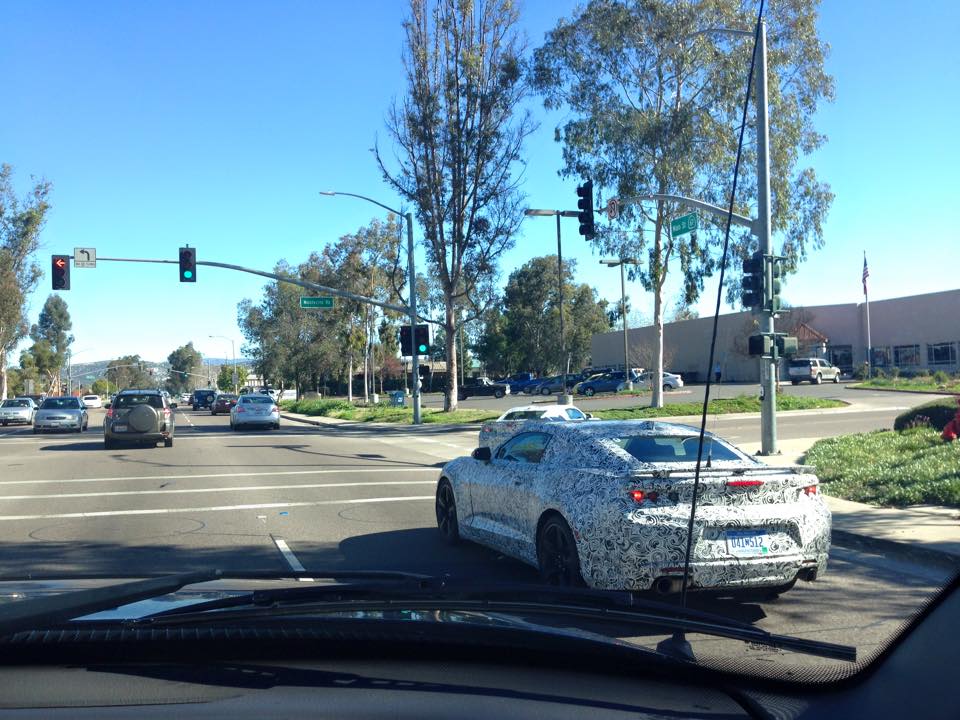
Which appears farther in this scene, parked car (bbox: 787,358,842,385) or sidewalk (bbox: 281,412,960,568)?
parked car (bbox: 787,358,842,385)

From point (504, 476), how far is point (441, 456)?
14090 millimetres

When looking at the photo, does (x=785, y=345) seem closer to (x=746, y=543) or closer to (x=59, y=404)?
(x=746, y=543)

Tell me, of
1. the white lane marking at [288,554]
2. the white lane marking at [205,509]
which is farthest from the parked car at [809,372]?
the white lane marking at [288,554]

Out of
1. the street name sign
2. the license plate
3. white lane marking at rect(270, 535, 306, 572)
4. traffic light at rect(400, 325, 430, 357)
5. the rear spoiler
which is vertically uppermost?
the street name sign

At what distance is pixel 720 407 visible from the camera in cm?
3691

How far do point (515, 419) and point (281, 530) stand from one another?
845 cm

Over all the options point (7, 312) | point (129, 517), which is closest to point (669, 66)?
point (129, 517)

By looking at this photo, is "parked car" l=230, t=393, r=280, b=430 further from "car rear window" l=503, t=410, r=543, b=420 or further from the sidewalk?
the sidewalk

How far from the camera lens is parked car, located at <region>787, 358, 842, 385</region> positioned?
62.3 meters

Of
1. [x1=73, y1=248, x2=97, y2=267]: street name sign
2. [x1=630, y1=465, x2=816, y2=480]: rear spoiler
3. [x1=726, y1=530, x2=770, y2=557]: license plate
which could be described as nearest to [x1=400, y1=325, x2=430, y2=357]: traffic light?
[x1=73, y1=248, x2=97, y2=267]: street name sign

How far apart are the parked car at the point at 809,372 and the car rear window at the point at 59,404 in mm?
45770

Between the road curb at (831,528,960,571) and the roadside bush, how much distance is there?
10.9 m

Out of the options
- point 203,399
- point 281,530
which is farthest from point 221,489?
point 203,399

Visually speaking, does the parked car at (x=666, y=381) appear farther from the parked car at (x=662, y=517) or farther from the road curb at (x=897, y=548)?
the parked car at (x=662, y=517)
